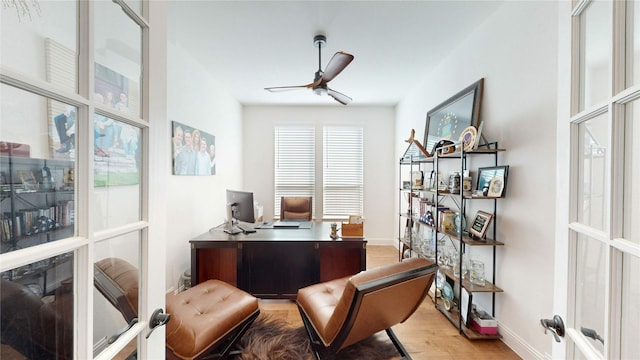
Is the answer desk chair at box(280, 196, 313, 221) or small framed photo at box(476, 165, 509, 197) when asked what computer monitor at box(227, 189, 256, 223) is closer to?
desk chair at box(280, 196, 313, 221)

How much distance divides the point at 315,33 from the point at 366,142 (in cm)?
267

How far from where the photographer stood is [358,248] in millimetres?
2414

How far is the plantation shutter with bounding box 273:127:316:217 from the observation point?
15.5ft

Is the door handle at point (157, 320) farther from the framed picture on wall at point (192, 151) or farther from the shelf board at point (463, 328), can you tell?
the shelf board at point (463, 328)

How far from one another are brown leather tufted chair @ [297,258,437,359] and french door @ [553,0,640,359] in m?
0.70

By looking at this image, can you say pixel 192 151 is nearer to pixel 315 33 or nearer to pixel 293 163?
pixel 315 33

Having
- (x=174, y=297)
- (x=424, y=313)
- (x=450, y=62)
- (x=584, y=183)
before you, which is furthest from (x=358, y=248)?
(x=450, y=62)

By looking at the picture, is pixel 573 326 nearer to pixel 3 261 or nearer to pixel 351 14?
pixel 3 261

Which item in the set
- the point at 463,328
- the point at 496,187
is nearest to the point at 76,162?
the point at 496,187

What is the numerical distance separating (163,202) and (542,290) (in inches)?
93.2

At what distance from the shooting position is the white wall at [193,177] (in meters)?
2.46

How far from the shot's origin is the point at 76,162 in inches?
21.3

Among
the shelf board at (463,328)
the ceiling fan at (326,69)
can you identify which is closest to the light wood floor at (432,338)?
the shelf board at (463,328)

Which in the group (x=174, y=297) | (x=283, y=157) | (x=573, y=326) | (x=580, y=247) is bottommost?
(x=174, y=297)
